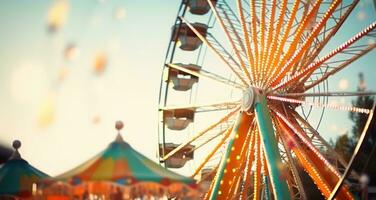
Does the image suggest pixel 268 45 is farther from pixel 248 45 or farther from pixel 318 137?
pixel 318 137

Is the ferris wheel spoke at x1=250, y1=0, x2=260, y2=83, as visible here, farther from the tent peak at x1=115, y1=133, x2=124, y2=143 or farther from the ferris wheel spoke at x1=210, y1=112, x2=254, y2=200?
the tent peak at x1=115, y1=133, x2=124, y2=143

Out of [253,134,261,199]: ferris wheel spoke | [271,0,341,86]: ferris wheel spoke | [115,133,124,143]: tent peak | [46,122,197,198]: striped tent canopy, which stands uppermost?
[271,0,341,86]: ferris wheel spoke

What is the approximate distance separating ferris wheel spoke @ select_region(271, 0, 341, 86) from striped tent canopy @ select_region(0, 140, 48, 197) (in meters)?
5.41

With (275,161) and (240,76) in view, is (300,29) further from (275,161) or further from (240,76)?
(275,161)

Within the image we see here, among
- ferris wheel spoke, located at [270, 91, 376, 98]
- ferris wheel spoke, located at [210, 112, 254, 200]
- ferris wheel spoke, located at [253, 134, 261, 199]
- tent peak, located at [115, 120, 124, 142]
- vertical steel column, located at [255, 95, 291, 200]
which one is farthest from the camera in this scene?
ferris wheel spoke, located at [253, 134, 261, 199]

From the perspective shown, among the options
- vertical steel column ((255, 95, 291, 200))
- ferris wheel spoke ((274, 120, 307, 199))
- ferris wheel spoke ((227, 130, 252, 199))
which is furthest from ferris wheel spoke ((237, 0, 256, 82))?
ferris wheel spoke ((274, 120, 307, 199))

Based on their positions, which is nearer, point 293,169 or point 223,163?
point 293,169

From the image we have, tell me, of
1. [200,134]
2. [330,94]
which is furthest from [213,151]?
[330,94]

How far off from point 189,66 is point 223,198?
15.2ft

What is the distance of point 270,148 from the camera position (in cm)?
1294

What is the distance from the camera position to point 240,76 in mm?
14805

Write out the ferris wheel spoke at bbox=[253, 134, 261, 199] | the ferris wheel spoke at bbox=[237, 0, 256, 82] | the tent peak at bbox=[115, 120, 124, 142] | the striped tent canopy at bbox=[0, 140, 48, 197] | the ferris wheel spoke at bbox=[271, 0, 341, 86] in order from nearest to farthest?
the tent peak at bbox=[115, 120, 124, 142] < the ferris wheel spoke at bbox=[271, 0, 341, 86] < the striped tent canopy at bbox=[0, 140, 48, 197] < the ferris wheel spoke at bbox=[253, 134, 261, 199] < the ferris wheel spoke at bbox=[237, 0, 256, 82]

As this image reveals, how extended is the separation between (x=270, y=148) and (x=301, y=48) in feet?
7.05

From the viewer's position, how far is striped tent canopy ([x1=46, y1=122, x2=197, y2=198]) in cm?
1003
